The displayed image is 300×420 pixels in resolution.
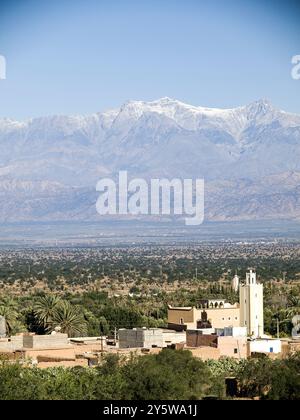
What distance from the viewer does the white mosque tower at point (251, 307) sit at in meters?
54.7

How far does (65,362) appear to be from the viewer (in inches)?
1554

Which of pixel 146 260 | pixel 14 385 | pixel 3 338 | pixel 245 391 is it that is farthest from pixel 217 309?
pixel 146 260

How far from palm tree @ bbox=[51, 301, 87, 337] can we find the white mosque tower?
6.58 metres

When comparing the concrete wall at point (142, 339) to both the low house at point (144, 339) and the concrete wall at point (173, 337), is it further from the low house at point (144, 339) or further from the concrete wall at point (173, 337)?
the concrete wall at point (173, 337)

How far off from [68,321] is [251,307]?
756 cm

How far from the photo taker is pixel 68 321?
178 feet

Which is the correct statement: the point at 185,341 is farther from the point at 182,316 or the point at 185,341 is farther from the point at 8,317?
the point at 8,317

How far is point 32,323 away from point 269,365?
70.5 feet

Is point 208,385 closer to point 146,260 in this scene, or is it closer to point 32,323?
point 32,323

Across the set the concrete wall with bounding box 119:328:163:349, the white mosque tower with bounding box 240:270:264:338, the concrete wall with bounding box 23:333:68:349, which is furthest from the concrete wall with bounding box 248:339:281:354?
the white mosque tower with bounding box 240:270:264:338

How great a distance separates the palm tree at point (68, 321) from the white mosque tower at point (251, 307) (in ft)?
21.6

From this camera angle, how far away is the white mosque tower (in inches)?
2153

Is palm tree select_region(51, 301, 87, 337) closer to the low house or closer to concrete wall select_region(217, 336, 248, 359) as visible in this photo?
the low house

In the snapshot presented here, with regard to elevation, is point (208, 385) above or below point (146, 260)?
below
